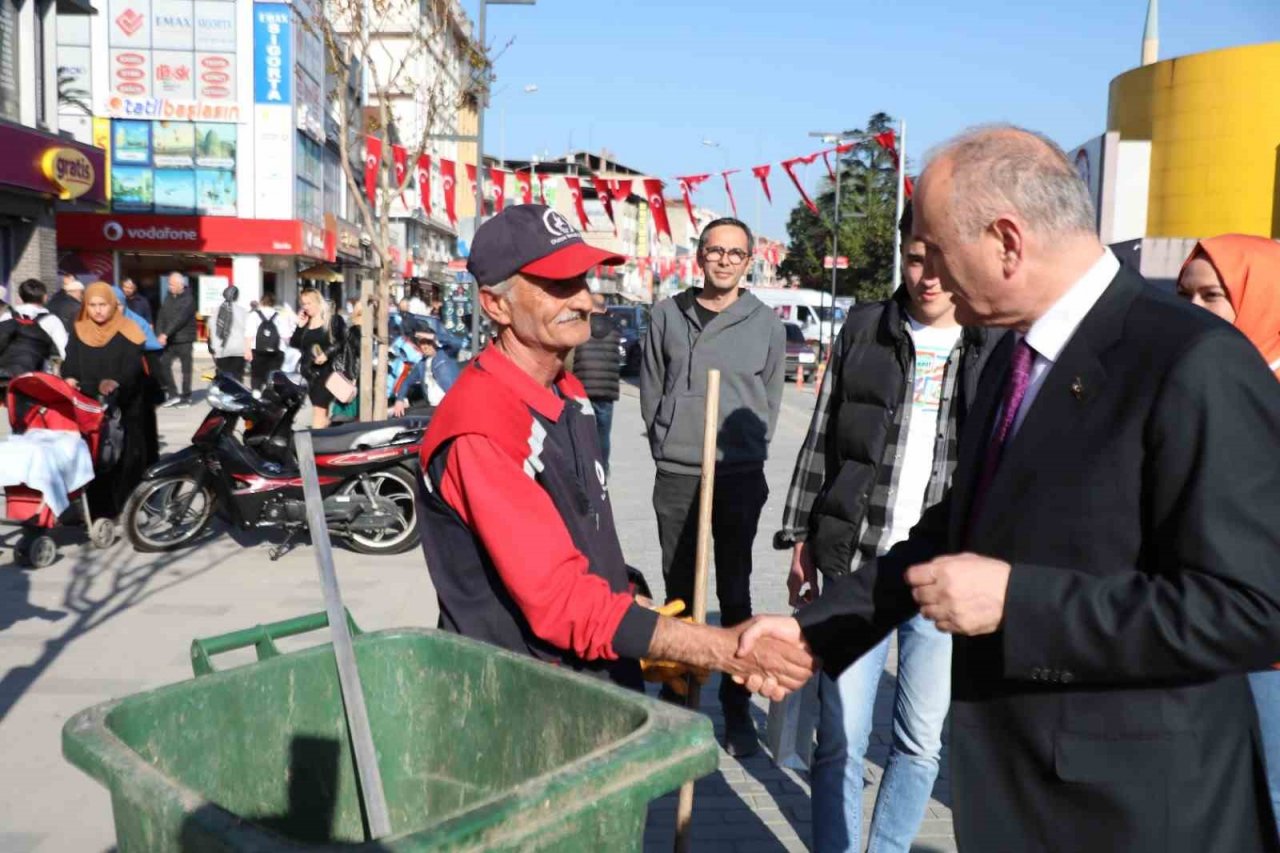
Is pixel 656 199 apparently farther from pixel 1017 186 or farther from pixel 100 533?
pixel 1017 186

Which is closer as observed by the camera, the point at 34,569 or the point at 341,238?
the point at 34,569

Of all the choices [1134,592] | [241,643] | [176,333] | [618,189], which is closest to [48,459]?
[241,643]

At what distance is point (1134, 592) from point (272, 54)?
37928 mm

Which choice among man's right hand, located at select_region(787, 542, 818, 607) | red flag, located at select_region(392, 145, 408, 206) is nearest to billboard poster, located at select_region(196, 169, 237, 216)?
red flag, located at select_region(392, 145, 408, 206)

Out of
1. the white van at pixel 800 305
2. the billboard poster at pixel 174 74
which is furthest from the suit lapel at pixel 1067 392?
the white van at pixel 800 305

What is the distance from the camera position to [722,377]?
5312mm

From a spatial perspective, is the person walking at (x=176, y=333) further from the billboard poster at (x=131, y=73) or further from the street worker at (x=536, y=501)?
the billboard poster at (x=131, y=73)

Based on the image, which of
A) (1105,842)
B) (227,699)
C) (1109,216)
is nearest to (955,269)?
(1105,842)

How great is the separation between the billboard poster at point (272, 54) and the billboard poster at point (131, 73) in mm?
2938

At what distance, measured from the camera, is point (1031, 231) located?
196cm

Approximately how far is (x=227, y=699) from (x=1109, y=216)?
71.2 feet

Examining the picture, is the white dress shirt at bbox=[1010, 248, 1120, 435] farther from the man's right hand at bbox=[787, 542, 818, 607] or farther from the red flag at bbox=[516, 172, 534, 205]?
the red flag at bbox=[516, 172, 534, 205]

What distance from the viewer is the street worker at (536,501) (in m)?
2.44

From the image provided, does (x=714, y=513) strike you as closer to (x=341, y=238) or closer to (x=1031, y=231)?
(x=1031, y=231)
